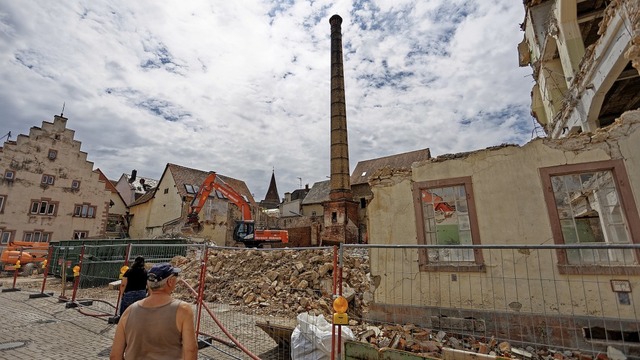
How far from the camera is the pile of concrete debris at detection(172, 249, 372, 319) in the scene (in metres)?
8.48

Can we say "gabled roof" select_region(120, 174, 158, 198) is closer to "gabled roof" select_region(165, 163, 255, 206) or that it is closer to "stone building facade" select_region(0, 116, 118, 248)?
"gabled roof" select_region(165, 163, 255, 206)

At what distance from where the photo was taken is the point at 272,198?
206 feet

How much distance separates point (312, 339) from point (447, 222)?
4002 mm

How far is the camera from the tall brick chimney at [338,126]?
28781 millimetres

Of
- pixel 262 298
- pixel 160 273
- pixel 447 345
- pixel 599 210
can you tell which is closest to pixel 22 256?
pixel 262 298

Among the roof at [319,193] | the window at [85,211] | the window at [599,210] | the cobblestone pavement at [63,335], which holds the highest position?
the roof at [319,193]

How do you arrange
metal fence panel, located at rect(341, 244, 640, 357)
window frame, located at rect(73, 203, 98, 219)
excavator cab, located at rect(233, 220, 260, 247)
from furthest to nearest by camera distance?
window frame, located at rect(73, 203, 98, 219) → excavator cab, located at rect(233, 220, 260, 247) → metal fence panel, located at rect(341, 244, 640, 357)

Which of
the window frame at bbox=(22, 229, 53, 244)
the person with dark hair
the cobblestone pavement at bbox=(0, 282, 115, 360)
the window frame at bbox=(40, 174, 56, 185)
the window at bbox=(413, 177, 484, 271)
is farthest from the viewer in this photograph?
the window frame at bbox=(40, 174, 56, 185)

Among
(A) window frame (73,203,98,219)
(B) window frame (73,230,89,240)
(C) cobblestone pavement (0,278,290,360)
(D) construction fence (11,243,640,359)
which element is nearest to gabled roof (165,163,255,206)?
(A) window frame (73,203,98,219)

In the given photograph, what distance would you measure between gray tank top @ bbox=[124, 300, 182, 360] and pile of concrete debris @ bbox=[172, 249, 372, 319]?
5.29 metres

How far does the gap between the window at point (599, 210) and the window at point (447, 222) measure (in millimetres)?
1438

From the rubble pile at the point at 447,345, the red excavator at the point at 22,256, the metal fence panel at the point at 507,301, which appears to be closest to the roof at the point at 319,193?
the red excavator at the point at 22,256

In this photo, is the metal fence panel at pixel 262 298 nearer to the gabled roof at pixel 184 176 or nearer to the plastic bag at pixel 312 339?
the plastic bag at pixel 312 339

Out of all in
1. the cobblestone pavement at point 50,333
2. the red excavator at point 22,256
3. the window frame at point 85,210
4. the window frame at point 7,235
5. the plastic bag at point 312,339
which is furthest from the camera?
the window frame at point 85,210
